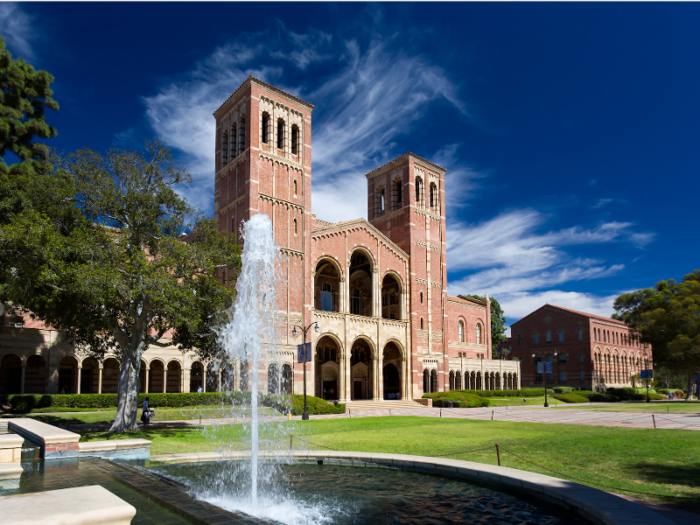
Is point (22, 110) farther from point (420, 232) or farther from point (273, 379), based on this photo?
point (420, 232)

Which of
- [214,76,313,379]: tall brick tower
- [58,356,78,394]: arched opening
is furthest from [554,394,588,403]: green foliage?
[58,356,78,394]: arched opening

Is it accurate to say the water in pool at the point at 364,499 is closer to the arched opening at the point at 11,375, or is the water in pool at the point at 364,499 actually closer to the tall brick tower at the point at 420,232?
the arched opening at the point at 11,375

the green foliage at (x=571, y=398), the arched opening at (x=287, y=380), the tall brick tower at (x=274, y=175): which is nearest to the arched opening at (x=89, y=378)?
the arched opening at (x=287, y=380)

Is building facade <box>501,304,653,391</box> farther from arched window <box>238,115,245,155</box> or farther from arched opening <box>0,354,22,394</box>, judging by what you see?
arched opening <box>0,354,22,394</box>

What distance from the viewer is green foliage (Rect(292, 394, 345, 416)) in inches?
1241

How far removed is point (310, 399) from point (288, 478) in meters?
22.8

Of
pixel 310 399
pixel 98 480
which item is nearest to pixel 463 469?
pixel 98 480

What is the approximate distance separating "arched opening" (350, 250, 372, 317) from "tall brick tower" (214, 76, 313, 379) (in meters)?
10.0

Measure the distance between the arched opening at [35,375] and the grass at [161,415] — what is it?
776 cm

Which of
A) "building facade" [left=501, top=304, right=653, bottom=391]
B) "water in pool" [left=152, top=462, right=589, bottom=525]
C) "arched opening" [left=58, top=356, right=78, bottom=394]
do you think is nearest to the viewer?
"water in pool" [left=152, top=462, right=589, bottom=525]

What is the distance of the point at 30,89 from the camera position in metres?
27.3

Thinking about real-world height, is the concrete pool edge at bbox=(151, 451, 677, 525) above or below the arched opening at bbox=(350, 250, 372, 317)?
below

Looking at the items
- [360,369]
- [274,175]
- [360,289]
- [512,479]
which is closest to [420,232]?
[360,289]

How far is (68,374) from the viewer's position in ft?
117
